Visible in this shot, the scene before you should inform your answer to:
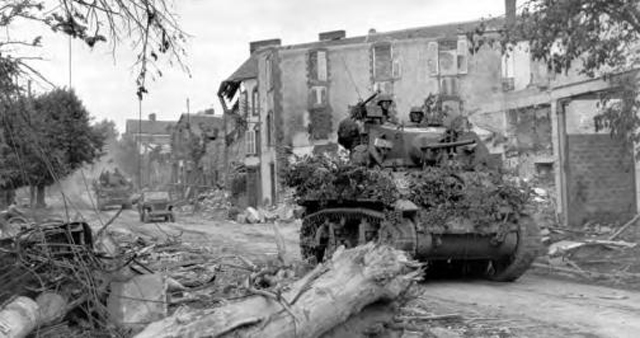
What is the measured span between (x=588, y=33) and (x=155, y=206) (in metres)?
25.1

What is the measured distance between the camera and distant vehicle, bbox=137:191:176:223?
33969 millimetres

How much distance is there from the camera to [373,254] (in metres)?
6.81

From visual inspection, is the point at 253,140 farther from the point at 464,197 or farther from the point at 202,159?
the point at 464,197

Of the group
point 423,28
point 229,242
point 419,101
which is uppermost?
point 423,28

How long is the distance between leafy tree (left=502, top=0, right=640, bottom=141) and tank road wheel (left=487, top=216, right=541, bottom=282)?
2.15m

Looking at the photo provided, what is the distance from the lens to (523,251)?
11.6m

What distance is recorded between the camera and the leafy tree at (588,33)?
1168 centimetres

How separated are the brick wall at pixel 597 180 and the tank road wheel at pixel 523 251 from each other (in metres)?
7.48

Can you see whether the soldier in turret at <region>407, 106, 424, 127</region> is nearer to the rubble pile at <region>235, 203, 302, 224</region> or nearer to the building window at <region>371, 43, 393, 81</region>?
the rubble pile at <region>235, 203, 302, 224</region>

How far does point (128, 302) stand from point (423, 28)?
128 feet

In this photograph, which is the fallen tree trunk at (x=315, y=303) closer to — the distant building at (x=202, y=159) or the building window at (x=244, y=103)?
the building window at (x=244, y=103)

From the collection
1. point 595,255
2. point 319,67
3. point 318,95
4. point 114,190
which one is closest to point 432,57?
point 319,67

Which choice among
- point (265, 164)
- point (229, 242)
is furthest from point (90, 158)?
point (229, 242)

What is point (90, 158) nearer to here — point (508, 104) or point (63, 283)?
point (508, 104)
